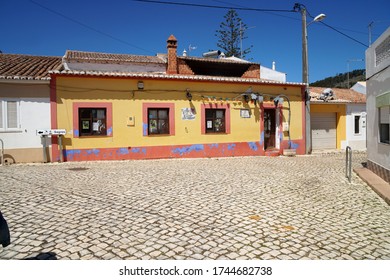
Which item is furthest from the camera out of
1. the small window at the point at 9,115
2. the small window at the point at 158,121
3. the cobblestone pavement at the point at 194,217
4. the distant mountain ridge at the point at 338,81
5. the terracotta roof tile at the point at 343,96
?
the distant mountain ridge at the point at 338,81

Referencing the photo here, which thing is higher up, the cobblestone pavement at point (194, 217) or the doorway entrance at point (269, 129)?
the doorway entrance at point (269, 129)

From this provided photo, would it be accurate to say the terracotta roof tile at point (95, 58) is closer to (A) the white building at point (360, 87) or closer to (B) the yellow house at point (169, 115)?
(B) the yellow house at point (169, 115)

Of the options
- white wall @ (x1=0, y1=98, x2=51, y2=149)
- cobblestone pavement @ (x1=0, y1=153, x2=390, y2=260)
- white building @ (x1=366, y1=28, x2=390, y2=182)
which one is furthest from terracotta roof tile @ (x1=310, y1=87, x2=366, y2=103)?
white wall @ (x1=0, y1=98, x2=51, y2=149)

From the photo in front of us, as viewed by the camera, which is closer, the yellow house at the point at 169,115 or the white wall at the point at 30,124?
the white wall at the point at 30,124

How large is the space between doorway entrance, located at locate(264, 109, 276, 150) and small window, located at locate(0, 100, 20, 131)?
11.6 metres

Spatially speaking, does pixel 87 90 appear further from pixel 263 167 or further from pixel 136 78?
pixel 263 167

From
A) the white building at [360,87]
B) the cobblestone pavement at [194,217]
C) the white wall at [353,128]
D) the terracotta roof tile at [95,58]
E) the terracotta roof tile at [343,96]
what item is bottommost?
the cobblestone pavement at [194,217]

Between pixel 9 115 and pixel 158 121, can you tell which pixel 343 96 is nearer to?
pixel 158 121

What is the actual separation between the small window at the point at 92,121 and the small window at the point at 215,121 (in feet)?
15.7

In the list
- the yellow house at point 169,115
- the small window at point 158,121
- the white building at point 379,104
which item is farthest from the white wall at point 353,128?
Answer: the small window at point 158,121

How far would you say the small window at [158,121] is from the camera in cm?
1193

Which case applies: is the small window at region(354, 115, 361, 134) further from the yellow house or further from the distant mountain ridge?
the distant mountain ridge

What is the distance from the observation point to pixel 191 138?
1234cm

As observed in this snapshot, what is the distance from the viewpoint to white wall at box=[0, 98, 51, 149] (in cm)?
1012
